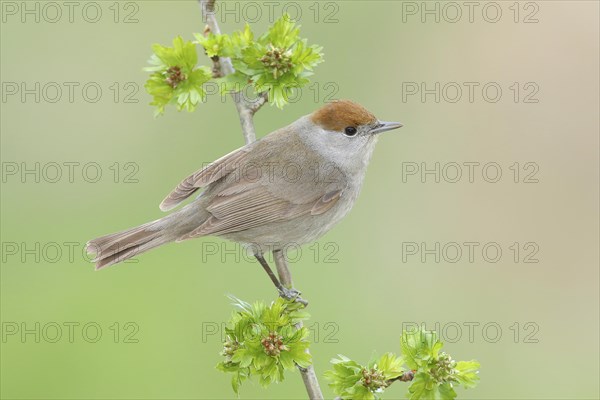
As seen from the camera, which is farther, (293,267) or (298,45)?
(293,267)

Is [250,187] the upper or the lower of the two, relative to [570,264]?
upper

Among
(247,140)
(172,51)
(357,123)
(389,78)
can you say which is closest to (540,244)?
(389,78)

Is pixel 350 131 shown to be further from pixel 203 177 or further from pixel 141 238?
pixel 141 238

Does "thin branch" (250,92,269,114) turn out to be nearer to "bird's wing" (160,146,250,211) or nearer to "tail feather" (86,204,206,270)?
"bird's wing" (160,146,250,211)

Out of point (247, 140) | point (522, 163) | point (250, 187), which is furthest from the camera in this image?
point (522, 163)

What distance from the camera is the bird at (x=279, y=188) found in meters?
4.63

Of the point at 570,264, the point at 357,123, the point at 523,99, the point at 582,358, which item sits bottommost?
the point at 582,358

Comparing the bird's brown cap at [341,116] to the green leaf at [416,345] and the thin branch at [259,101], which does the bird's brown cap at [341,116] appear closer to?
the thin branch at [259,101]

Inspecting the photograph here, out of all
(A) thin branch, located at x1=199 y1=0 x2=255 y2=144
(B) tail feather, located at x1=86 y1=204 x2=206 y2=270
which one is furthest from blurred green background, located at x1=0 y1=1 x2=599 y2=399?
(A) thin branch, located at x1=199 y1=0 x2=255 y2=144

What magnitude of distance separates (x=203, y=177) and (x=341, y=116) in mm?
832

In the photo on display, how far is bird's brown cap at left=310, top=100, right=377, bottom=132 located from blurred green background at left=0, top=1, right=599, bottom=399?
162 centimetres

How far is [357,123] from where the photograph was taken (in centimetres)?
485

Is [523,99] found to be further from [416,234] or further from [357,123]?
[357,123]

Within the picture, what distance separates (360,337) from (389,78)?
7.97 feet
